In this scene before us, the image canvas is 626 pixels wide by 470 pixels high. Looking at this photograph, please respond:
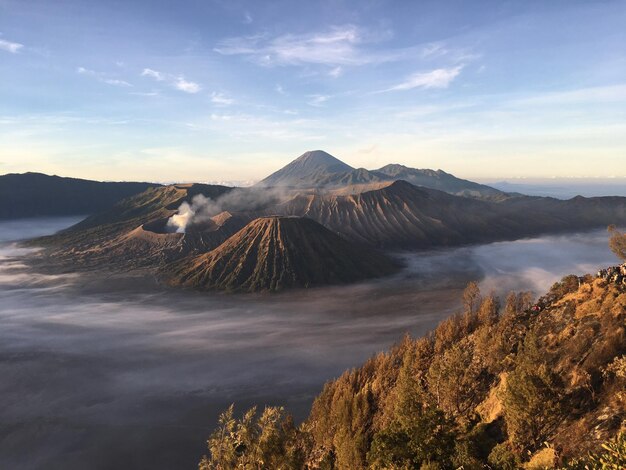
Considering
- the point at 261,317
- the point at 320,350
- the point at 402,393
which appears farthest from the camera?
the point at 261,317

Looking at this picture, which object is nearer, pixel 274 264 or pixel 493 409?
pixel 493 409

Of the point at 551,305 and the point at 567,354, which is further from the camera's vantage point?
the point at 551,305

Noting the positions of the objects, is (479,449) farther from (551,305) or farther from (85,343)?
(85,343)

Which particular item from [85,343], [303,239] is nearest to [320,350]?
[85,343]

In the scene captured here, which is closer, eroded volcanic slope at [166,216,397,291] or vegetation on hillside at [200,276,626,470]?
vegetation on hillside at [200,276,626,470]

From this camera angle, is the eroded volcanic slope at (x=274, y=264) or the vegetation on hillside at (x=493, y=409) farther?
the eroded volcanic slope at (x=274, y=264)
